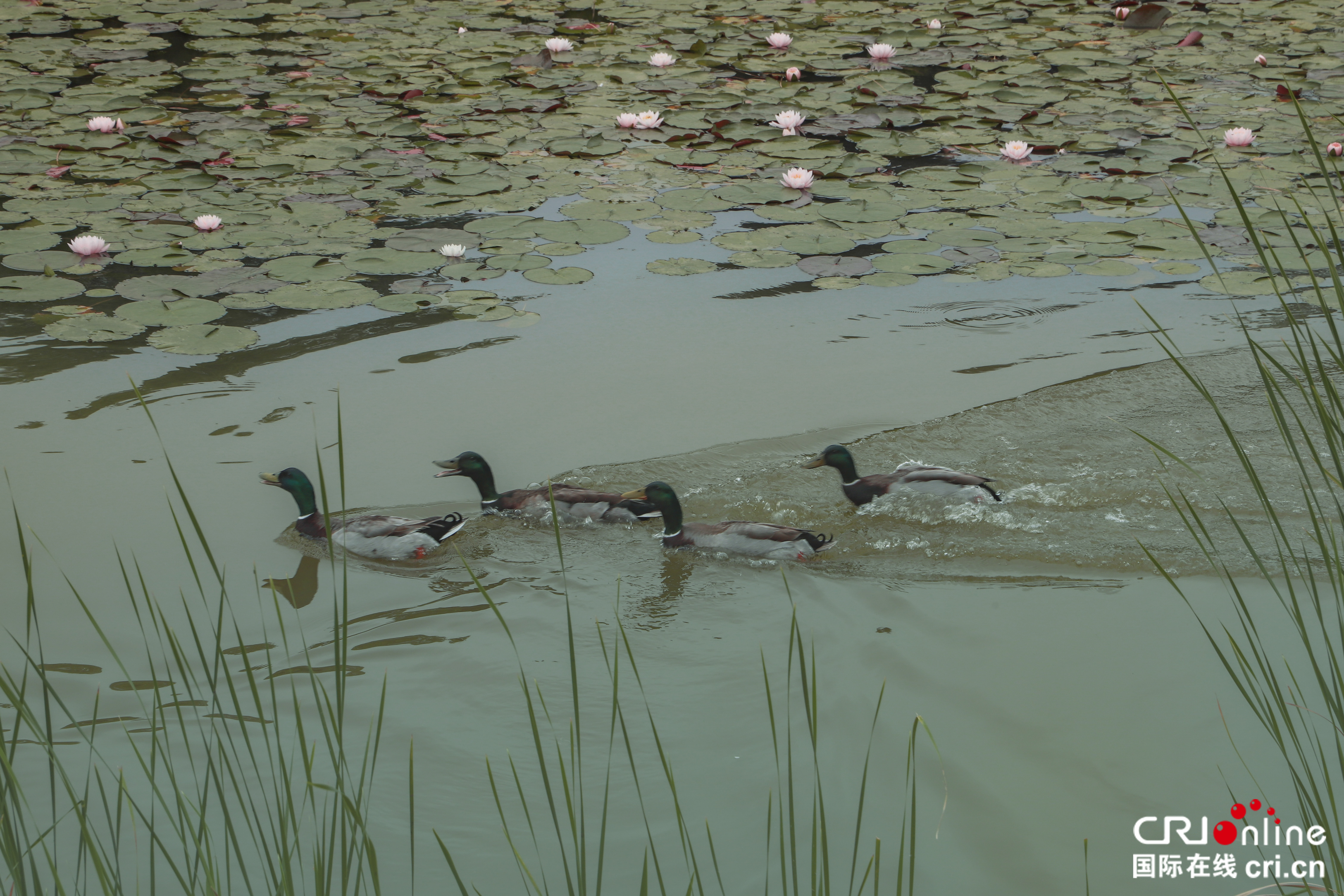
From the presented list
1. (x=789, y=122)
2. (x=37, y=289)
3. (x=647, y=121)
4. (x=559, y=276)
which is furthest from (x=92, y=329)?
(x=789, y=122)

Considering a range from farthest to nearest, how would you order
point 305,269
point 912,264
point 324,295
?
point 912,264, point 305,269, point 324,295

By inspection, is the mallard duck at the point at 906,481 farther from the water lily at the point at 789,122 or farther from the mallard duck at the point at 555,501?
the water lily at the point at 789,122

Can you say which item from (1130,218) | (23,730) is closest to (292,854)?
(23,730)

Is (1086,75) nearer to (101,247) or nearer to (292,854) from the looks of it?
(101,247)

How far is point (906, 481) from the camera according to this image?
13.9 feet

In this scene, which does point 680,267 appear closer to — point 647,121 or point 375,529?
point 647,121

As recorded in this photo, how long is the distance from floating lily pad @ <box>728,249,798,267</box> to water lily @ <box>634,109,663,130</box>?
6.27 ft

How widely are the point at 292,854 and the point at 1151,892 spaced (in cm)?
211

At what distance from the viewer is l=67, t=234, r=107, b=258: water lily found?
559 cm

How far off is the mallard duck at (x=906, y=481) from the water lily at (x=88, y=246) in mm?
3844

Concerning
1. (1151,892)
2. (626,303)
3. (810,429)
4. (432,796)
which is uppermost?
(626,303)

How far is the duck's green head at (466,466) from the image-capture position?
4.29 meters

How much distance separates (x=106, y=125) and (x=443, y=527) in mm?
4897

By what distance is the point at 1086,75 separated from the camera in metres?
8.61
